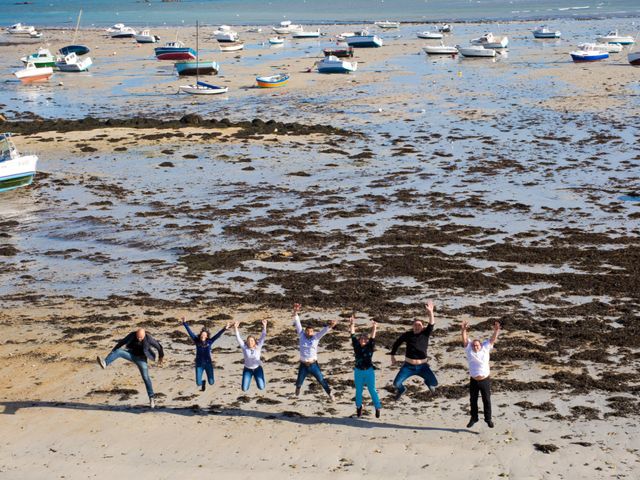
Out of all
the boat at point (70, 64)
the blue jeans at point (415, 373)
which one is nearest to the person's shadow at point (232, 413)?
the blue jeans at point (415, 373)

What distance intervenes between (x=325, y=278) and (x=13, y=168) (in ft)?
48.0

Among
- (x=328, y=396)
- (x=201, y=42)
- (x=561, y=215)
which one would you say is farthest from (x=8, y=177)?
(x=201, y=42)

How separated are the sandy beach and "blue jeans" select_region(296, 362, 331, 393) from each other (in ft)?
1.16

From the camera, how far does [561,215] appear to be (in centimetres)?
2725

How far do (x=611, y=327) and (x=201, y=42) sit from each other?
87917 millimetres

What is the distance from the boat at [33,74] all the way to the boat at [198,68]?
9.50 metres

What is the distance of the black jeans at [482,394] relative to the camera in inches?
516

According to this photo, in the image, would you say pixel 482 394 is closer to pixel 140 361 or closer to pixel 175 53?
Result: pixel 140 361

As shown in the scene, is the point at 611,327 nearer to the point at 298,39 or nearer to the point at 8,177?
the point at 8,177

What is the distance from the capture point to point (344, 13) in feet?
517

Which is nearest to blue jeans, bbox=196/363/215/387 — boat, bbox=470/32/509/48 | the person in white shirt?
the person in white shirt

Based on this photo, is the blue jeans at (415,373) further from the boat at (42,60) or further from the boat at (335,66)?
the boat at (42,60)

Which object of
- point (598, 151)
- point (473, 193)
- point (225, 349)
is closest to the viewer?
point (225, 349)

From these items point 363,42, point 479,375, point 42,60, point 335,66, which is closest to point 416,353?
point 479,375
